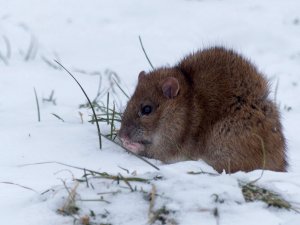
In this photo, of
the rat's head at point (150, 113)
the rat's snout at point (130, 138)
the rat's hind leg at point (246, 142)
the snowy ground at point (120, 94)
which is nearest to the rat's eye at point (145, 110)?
the rat's head at point (150, 113)

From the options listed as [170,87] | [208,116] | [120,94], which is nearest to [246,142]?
[208,116]

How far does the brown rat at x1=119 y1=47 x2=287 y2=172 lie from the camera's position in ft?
18.2

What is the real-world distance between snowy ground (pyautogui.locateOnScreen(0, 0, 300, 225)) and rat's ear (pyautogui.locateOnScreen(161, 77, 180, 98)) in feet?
2.16

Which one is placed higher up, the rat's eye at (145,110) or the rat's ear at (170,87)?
the rat's ear at (170,87)

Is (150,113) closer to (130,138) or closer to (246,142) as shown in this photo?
(130,138)

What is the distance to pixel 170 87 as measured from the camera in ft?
19.7

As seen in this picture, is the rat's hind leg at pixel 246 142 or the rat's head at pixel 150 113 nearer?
the rat's hind leg at pixel 246 142

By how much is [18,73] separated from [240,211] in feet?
15.8

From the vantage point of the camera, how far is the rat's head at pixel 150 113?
6.03 m

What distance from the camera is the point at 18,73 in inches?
332

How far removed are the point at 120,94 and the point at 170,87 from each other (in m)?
2.30

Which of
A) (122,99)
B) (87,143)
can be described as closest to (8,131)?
(87,143)

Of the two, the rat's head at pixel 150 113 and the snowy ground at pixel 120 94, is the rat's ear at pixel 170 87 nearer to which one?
the rat's head at pixel 150 113

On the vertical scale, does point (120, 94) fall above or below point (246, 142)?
above
